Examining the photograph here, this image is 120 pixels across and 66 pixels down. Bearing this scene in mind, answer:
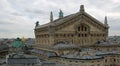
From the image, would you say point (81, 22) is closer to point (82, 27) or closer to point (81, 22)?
point (81, 22)

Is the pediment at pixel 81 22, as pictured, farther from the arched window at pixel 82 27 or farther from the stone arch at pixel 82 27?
the arched window at pixel 82 27

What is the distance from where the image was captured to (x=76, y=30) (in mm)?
88812

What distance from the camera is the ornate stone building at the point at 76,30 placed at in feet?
283

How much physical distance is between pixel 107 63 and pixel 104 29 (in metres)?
18.2

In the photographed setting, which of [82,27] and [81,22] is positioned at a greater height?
[81,22]

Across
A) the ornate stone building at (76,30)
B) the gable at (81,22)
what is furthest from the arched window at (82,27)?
the gable at (81,22)

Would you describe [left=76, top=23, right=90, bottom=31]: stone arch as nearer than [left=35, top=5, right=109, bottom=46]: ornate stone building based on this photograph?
No

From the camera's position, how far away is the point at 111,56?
8150cm

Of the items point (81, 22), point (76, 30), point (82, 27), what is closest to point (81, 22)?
point (81, 22)

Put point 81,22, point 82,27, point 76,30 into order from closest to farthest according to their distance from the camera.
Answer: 1. point 76,30
2. point 81,22
3. point 82,27

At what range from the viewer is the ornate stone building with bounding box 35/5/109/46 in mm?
86250

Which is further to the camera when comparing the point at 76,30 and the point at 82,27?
the point at 82,27

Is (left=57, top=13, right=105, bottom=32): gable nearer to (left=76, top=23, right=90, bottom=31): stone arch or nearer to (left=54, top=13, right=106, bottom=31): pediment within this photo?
(left=54, top=13, right=106, bottom=31): pediment

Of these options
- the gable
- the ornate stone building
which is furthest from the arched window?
the gable
